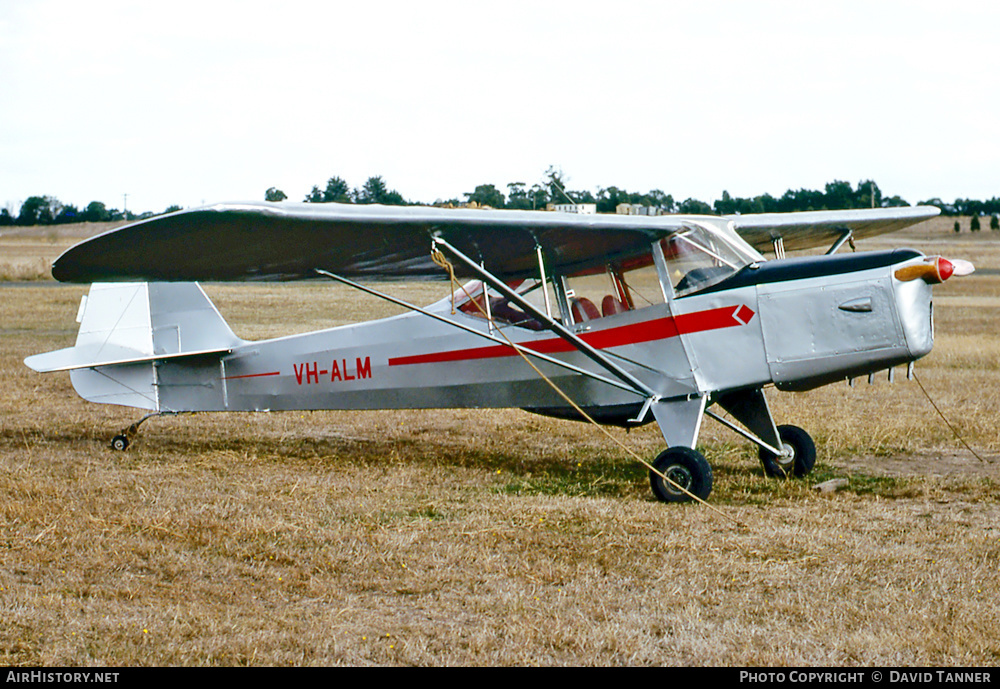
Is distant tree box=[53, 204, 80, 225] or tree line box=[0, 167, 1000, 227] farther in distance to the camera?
distant tree box=[53, 204, 80, 225]

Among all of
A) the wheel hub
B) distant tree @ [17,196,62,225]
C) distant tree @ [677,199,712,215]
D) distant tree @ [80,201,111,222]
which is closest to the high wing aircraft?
the wheel hub

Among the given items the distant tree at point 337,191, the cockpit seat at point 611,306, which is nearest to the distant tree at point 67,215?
the distant tree at point 337,191

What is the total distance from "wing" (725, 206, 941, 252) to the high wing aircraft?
5 centimetres

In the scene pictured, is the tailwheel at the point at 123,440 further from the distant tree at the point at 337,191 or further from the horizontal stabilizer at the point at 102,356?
the distant tree at the point at 337,191

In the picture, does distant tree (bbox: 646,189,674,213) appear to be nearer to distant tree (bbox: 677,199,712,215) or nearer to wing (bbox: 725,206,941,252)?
distant tree (bbox: 677,199,712,215)

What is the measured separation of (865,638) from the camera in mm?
4145

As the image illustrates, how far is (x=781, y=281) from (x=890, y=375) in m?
1.35

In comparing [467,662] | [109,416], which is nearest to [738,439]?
[467,662]

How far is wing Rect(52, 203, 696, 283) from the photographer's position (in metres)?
6.11

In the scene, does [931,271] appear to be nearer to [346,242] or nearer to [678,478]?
[678,478]

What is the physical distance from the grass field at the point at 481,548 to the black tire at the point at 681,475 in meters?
0.15

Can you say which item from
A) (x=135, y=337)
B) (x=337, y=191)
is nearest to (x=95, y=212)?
(x=337, y=191)

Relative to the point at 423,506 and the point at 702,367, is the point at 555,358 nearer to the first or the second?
the point at 702,367

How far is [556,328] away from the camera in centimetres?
706
